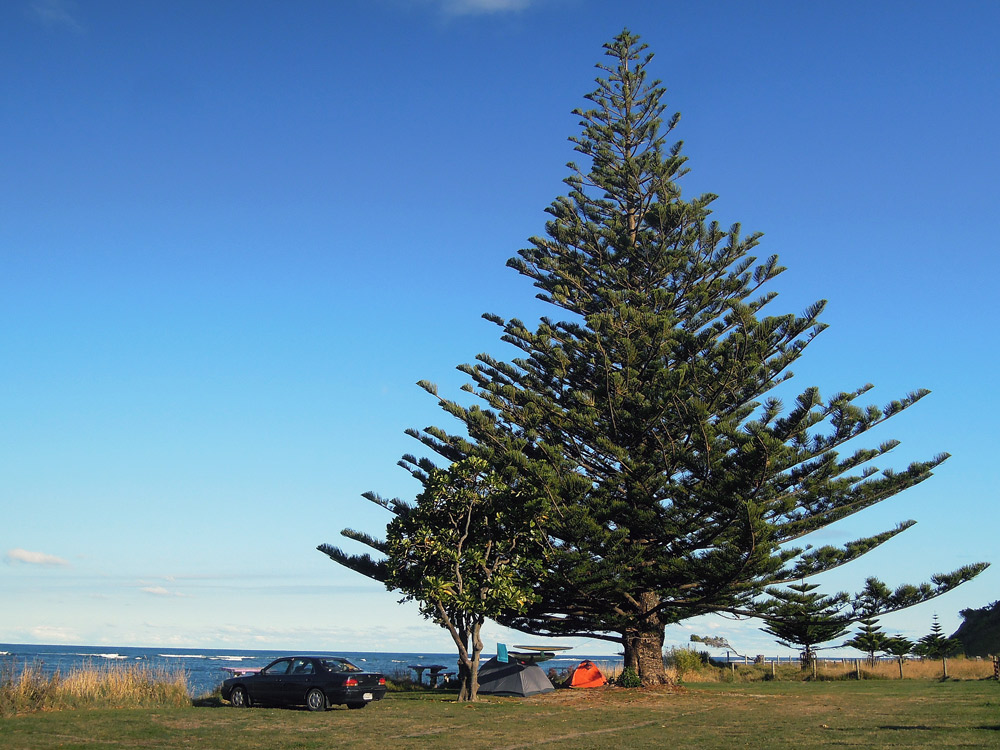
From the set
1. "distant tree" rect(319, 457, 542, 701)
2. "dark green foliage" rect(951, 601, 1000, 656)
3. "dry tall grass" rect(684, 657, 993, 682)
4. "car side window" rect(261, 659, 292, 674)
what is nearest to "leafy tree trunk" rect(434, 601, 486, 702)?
"distant tree" rect(319, 457, 542, 701)

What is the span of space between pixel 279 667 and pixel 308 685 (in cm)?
110

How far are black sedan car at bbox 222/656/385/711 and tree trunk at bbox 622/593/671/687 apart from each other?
21.7 ft

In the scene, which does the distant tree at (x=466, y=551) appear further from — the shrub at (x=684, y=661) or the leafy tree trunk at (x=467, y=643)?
the shrub at (x=684, y=661)

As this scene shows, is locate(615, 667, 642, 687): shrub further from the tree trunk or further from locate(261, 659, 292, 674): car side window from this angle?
locate(261, 659, 292, 674): car side window

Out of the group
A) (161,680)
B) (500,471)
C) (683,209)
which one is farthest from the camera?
(683,209)

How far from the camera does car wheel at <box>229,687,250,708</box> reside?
15.2 metres

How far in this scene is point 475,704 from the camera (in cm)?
1535

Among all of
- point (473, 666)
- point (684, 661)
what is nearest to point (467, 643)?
point (473, 666)

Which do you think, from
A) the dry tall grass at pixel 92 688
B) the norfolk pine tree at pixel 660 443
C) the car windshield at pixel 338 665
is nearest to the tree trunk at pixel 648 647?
the norfolk pine tree at pixel 660 443

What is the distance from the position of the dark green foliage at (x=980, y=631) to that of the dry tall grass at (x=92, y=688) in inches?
1341

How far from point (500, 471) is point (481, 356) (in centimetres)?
350

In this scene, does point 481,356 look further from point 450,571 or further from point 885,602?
point 885,602

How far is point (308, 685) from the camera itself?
14555 millimetres

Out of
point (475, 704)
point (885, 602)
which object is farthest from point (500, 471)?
point (885, 602)
